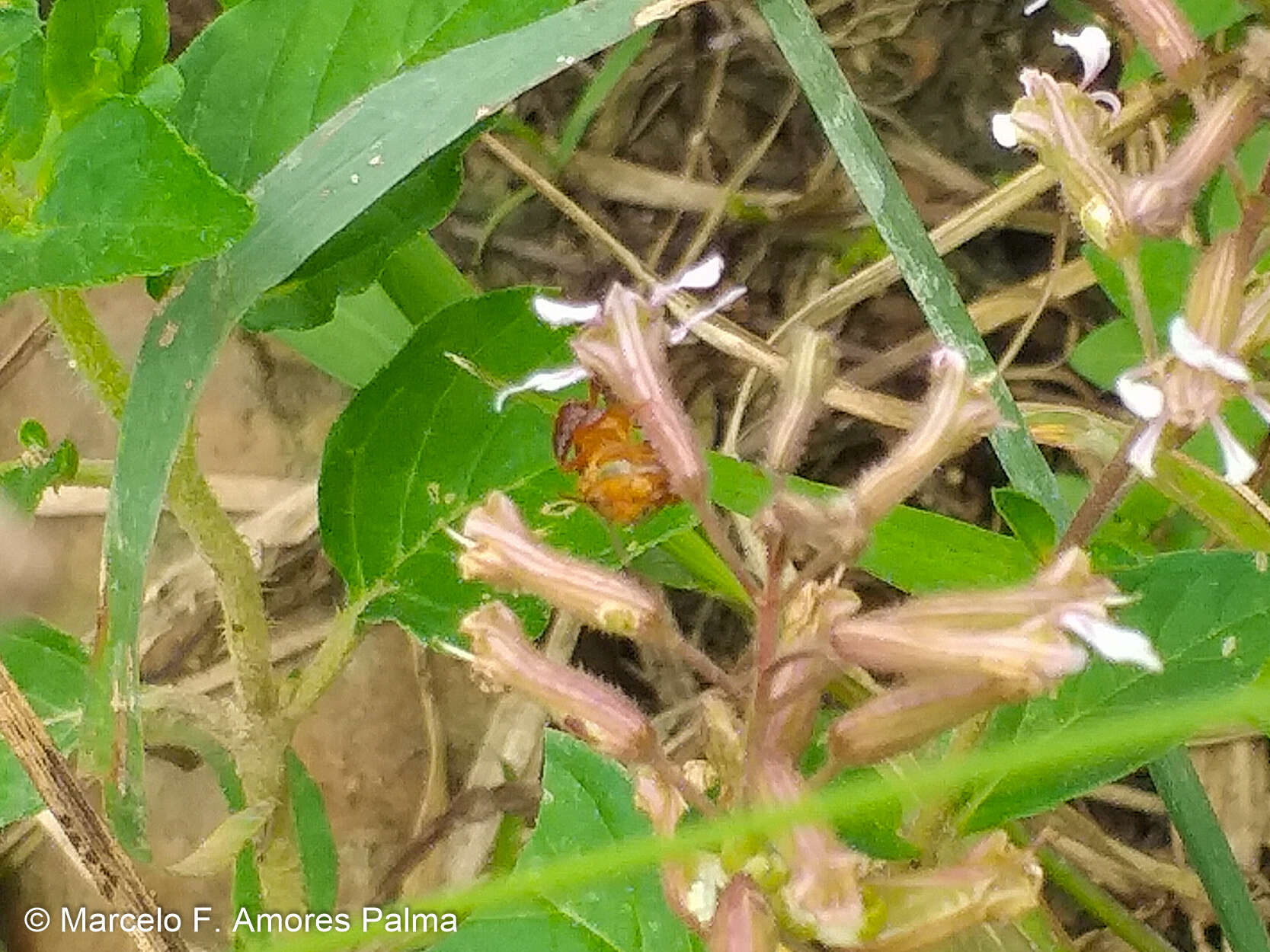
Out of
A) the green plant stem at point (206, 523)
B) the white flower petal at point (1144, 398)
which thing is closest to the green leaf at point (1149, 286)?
the white flower petal at point (1144, 398)

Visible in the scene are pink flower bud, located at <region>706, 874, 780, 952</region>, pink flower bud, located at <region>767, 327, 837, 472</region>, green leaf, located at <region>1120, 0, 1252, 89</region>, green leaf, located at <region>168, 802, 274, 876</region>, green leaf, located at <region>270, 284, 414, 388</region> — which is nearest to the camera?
pink flower bud, located at <region>706, 874, 780, 952</region>

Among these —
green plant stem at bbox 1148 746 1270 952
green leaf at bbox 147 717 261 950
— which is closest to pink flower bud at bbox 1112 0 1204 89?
green plant stem at bbox 1148 746 1270 952

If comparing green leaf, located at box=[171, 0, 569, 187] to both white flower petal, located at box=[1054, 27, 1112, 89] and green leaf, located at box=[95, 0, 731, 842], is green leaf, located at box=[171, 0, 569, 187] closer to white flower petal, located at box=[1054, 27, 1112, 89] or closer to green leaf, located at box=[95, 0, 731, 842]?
green leaf, located at box=[95, 0, 731, 842]

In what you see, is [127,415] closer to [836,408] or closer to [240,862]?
[240,862]

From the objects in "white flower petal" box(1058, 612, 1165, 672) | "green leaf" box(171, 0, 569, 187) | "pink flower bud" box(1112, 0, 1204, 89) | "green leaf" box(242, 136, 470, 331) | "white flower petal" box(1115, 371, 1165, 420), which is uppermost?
"green leaf" box(171, 0, 569, 187)

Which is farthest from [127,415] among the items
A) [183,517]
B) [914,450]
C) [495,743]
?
[495,743]

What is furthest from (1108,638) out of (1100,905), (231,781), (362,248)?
(231,781)

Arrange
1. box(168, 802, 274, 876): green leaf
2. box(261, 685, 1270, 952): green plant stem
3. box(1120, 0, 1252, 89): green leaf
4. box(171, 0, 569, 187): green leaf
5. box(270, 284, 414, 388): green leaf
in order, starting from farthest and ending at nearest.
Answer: box(270, 284, 414, 388): green leaf, box(1120, 0, 1252, 89): green leaf, box(168, 802, 274, 876): green leaf, box(171, 0, 569, 187): green leaf, box(261, 685, 1270, 952): green plant stem
